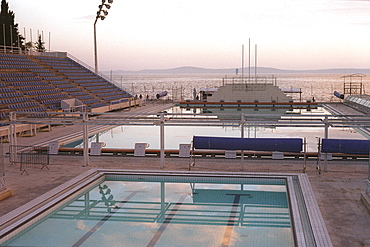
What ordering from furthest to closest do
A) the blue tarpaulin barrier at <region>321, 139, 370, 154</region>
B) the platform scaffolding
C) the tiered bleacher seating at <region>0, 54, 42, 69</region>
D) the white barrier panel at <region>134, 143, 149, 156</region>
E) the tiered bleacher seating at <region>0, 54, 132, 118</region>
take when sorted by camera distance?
the platform scaffolding → the tiered bleacher seating at <region>0, 54, 42, 69</region> → the tiered bleacher seating at <region>0, 54, 132, 118</region> → the white barrier panel at <region>134, 143, 149, 156</region> → the blue tarpaulin barrier at <region>321, 139, 370, 154</region>

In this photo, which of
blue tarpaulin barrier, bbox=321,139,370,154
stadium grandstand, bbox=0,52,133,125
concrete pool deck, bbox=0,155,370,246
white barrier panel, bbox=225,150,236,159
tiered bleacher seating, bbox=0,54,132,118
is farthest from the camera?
tiered bleacher seating, bbox=0,54,132,118

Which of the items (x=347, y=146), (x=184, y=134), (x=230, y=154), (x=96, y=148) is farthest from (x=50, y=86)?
(x=347, y=146)

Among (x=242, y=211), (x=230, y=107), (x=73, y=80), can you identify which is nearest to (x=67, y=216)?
(x=242, y=211)

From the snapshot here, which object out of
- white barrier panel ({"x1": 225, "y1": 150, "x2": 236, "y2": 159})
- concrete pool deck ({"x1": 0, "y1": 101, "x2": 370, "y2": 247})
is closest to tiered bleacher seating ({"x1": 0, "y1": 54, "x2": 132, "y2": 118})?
concrete pool deck ({"x1": 0, "y1": 101, "x2": 370, "y2": 247})

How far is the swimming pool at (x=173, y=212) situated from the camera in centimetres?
674

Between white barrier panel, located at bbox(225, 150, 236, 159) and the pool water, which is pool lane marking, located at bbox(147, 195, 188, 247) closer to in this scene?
the pool water

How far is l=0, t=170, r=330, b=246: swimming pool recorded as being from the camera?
674 cm

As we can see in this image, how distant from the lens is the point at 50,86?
26031 millimetres

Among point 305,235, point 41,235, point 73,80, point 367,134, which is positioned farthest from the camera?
point 73,80

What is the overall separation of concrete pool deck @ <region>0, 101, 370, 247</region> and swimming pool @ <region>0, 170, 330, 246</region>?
0.32 meters

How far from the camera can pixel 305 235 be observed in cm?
637

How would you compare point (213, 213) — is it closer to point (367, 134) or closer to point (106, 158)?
point (106, 158)

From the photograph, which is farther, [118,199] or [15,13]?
[15,13]

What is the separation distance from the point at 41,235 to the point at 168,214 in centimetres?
234
